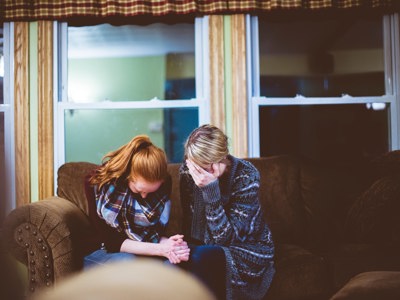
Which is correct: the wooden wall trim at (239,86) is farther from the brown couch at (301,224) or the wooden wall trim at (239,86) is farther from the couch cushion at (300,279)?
the couch cushion at (300,279)

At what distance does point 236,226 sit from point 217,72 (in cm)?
154

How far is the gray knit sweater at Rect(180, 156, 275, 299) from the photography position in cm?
194

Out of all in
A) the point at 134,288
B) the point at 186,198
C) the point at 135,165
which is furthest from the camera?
the point at 186,198

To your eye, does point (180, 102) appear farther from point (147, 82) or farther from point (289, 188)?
point (289, 188)

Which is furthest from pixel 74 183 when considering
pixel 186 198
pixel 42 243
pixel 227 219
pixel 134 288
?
pixel 134 288

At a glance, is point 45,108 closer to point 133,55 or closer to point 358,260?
point 133,55

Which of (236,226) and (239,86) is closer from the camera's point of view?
(236,226)

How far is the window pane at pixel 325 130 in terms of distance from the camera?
3.49m

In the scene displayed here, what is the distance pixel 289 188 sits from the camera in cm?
282

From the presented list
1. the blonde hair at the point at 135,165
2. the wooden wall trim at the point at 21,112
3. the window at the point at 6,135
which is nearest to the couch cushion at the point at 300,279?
the blonde hair at the point at 135,165

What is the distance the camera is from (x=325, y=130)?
366 cm

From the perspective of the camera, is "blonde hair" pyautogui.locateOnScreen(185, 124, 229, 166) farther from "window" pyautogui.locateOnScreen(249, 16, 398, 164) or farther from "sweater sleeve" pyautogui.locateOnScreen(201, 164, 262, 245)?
"window" pyautogui.locateOnScreen(249, 16, 398, 164)

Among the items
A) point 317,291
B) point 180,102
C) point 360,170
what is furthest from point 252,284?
point 180,102

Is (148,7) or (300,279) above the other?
(148,7)
